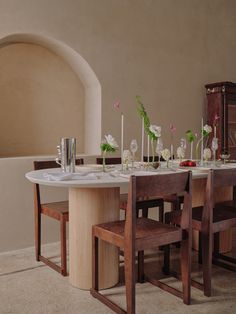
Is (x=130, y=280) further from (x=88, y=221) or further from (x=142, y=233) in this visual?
(x=88, y=221)

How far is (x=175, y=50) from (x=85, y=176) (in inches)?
106

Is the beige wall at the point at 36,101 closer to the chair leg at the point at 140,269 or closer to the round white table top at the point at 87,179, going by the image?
the round white table top at the point at 87,179

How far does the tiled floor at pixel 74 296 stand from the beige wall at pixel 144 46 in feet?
2.61

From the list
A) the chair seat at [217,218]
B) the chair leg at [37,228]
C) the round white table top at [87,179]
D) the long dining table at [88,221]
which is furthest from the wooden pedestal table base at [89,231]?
the chair leg at [37,228]

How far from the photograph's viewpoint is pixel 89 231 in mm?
2652

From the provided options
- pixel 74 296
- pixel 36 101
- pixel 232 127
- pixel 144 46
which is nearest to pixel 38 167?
pixel 36 101

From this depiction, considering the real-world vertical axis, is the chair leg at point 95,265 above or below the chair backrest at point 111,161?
below

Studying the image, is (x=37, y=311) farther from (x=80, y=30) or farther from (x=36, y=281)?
(x=80, y=30)

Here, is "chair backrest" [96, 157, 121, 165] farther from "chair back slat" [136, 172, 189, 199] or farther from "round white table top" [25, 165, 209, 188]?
"chair back slat" [136, 172, 189, 199]

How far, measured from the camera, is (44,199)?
3805 millimetres

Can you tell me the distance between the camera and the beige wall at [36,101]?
395cm

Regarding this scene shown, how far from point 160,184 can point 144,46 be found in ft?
8.61

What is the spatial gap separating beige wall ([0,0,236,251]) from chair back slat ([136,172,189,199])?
176 cm

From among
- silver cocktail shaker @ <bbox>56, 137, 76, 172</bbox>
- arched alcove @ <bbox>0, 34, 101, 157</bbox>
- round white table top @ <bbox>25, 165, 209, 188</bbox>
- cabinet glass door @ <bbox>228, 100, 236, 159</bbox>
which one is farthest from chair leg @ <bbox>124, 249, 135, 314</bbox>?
cabinet glass door @ <bbox>228, 100, 236, 159</bbox>
